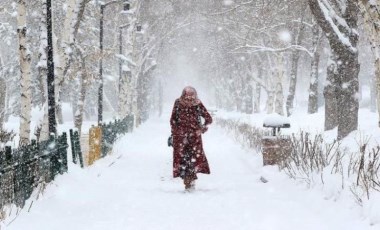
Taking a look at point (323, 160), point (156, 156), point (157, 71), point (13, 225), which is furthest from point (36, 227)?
point (157, 71)

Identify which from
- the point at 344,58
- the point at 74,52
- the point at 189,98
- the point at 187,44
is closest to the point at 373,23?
the point at 344,58

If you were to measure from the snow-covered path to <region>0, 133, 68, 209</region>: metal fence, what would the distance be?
25cm

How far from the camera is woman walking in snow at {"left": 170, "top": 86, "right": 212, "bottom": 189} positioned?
902 centimetres

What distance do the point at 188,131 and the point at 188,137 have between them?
0.11 m

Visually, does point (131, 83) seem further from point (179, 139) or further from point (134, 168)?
point (179, 139)

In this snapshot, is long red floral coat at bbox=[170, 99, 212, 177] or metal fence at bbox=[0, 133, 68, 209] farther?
Result: long red floral coat at bbox=[170, 99, 212, 177]

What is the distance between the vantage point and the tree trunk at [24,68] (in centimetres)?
1237

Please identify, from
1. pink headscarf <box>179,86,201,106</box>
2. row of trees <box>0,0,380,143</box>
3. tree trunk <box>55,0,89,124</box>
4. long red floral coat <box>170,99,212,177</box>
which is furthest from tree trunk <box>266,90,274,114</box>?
pink headscarf <box>179,86,201,106</box>

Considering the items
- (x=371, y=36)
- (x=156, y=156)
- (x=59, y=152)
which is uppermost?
(x=371, y=36)

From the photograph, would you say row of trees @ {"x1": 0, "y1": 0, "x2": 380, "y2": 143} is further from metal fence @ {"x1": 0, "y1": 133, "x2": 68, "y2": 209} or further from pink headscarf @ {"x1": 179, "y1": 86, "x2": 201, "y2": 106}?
metal fence @ {"x1": 0, "y1": 133, "x2": 68, "y2": 209}

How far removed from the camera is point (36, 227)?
20.2 feet

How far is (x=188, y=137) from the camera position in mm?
9086

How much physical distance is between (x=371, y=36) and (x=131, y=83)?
24037 mm

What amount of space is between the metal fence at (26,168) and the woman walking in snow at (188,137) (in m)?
2.20
